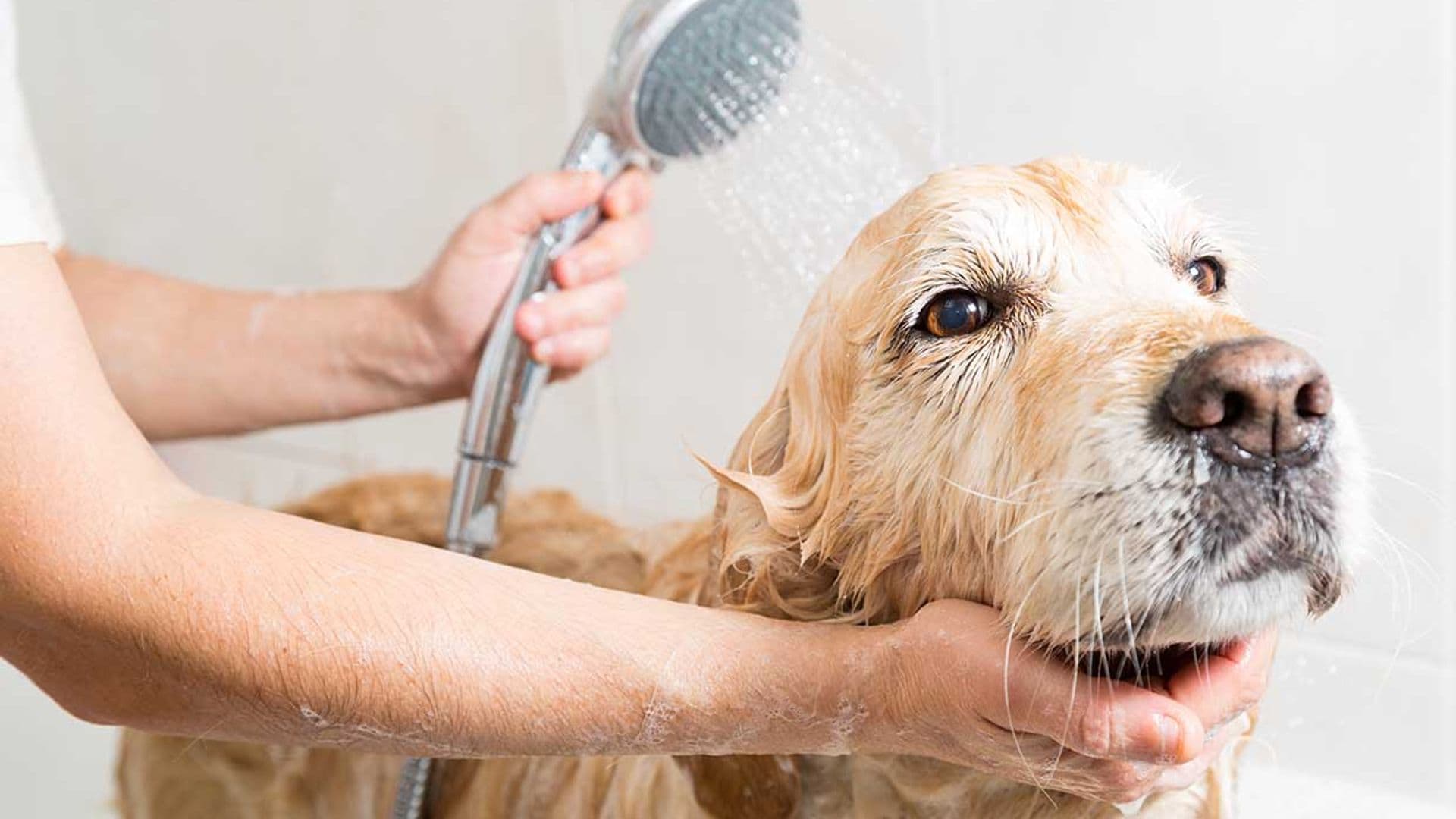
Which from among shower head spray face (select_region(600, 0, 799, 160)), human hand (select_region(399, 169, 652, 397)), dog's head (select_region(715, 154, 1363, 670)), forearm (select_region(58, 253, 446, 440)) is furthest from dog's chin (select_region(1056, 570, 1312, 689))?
forearm (select_region(58, 253, 446, 440))

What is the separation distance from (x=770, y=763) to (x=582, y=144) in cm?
62

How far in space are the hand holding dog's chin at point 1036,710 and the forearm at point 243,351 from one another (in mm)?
802

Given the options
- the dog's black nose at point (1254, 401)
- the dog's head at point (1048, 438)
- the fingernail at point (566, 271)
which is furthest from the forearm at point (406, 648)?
the fingernail at point (566, 271)

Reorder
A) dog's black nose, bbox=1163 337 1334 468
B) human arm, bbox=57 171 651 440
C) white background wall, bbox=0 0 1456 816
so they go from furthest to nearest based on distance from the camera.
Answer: human arm, bbox=57 171 651 440 → white background wall, bbox=0 0 1456 816 → dog's black nose, bbox=1163 337 1334 468

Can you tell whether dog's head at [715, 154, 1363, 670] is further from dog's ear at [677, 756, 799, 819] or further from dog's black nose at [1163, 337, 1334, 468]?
dog's ear at [677, 756, 799, 819]

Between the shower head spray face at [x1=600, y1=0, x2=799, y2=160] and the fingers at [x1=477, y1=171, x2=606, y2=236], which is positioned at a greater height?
the shower head spray face at [x1=600, y1=0, x2=799, y2=160]

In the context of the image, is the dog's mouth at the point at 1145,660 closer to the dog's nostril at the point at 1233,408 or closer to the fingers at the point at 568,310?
the dog's nostril at the point at 1233,408

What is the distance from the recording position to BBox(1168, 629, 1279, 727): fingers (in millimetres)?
821

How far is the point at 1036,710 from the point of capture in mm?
802

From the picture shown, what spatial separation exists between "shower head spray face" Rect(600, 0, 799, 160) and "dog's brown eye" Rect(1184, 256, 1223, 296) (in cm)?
42

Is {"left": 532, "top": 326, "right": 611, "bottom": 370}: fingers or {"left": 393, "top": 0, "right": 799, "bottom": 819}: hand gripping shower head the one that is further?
{"left": 532, "top": 326, "right": 611, "bottom": 370}: fingers

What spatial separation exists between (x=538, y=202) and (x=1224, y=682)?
33.2 inches

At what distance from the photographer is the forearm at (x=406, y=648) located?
0.90m

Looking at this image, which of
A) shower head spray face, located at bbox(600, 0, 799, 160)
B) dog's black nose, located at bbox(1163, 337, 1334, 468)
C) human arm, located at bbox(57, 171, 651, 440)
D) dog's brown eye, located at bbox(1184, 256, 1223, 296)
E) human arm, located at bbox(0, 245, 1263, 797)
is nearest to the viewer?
dog's black nose, located at bbox(1163, 337, 1334, 468)
